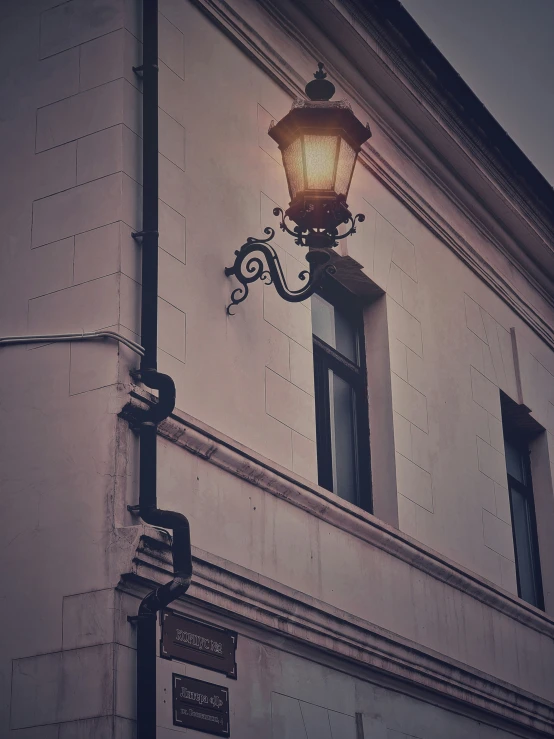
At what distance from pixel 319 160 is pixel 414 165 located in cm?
368

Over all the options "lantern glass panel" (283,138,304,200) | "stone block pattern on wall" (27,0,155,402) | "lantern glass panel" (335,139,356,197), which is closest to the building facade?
"stone block pattern on wall" (27,0,155,402)

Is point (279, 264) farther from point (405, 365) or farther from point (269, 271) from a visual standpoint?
point (405, 365)

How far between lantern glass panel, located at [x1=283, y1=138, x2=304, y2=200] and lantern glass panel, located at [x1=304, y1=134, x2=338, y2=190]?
0.16ft

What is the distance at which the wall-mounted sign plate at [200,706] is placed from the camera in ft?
22.5

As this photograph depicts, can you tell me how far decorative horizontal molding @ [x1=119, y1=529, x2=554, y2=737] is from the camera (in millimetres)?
6917

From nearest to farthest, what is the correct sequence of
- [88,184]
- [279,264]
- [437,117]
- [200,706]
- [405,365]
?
[200,706]
[88,184]
[279,264]
[405,365]
[437,117]

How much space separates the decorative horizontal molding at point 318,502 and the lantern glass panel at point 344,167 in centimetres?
173

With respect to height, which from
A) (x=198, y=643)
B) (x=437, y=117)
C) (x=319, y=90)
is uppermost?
(x=437, y=117)

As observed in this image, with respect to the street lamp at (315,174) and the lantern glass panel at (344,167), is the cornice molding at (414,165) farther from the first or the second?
the lantern glass panel at (344,167)

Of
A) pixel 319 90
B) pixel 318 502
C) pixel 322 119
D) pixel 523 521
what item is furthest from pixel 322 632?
pixel 523 521

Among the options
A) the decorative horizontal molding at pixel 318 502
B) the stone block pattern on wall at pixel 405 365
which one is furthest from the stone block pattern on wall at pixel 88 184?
the stone block pattern on wall at pixel 405 365

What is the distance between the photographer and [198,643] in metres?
7.12

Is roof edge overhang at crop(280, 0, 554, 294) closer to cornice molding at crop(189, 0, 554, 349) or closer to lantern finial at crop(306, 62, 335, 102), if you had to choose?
cornice molding at crop(189, 0, 554, 349)

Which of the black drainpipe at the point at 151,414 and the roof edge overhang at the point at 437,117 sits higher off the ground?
the roof edge overhang at the point at 437,117
